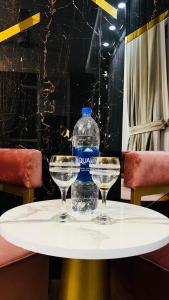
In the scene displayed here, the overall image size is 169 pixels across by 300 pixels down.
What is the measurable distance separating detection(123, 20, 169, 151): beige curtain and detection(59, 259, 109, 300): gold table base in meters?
1.82

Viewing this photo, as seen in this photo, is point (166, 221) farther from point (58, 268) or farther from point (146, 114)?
point (146, 114)

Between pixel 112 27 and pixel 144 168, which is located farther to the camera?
pixel 112 27

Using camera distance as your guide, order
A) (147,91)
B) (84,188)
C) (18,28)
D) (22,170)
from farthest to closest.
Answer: (147,91) < (18,28) < (22,170) < (84,188)

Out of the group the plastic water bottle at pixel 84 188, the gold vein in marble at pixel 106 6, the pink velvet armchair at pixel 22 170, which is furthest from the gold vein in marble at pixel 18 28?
the plastic water bottle at pixel 84 188

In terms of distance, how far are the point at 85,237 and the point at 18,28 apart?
5.17ft

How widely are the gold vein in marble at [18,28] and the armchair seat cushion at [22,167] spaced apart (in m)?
0.79

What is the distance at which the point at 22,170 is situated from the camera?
1590 mm

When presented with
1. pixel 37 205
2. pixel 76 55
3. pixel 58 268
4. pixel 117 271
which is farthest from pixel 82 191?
pixel 76 55

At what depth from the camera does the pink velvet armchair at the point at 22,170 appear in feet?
5.18

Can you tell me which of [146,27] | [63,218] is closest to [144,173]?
[63,218]

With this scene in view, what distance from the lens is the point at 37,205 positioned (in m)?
1.20

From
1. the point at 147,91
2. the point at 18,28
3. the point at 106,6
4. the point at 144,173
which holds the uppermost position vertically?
the point at 106,6

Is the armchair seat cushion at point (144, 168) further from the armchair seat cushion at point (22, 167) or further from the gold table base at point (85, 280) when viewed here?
the gold table base at point (85, 280)

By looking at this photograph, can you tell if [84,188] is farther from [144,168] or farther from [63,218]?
[144,168]
